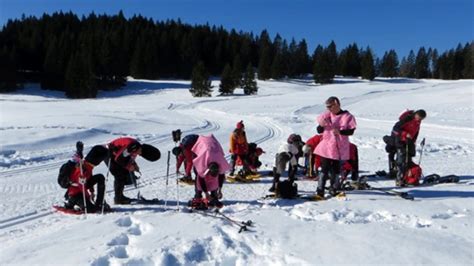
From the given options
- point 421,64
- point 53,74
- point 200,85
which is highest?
point 421,64

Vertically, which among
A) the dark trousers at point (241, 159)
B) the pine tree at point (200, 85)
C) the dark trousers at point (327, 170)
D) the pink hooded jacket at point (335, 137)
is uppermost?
the pine tree at point (200, 85)

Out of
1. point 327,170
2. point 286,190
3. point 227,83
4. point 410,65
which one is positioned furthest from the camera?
point 410,65

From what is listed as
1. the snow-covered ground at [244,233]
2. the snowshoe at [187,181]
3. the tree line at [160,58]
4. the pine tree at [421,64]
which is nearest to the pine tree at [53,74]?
the tree line at [160,58]

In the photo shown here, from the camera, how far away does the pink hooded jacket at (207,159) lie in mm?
7406

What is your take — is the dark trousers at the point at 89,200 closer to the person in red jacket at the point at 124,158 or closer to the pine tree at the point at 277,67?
the person in red jacket at the point at 124,158

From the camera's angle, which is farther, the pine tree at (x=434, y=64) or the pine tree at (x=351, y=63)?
the pine tree at (x=434, y=64)

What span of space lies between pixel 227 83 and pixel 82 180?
52895 millimetres

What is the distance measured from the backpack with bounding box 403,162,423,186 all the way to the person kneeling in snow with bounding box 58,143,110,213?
19.6ft

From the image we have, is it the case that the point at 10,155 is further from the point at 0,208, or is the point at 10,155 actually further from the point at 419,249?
the point at 419,249

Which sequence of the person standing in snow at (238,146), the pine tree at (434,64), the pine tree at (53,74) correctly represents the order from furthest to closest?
the pine tree at (434,64), the pine tree at (53,74), the person standing in snow at (238,146)

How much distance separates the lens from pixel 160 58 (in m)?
84.2

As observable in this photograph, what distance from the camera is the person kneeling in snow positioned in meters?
7.19

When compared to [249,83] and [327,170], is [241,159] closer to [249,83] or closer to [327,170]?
[327,170]

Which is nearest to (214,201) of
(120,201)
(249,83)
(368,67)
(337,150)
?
(120,201)
